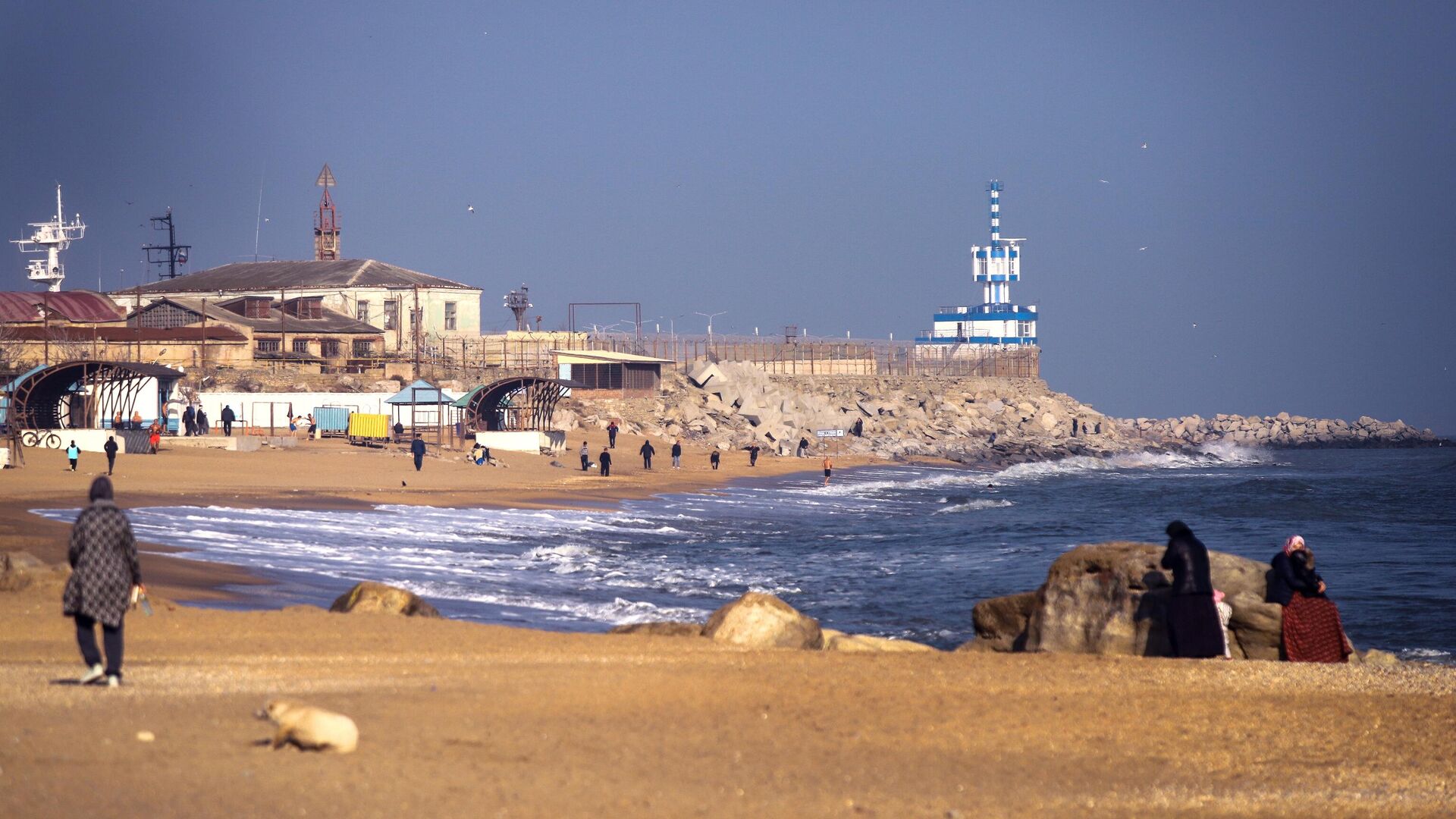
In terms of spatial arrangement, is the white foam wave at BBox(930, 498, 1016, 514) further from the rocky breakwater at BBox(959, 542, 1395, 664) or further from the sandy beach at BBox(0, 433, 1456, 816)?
the sandy beach at BBox(0, 433, 1456, 816)

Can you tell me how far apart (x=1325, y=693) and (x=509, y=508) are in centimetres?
2300

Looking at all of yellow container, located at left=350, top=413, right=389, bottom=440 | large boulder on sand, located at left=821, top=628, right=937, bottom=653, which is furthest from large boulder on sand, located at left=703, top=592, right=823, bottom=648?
yellow container, located at left=350, top=413, right=389, bottom=440

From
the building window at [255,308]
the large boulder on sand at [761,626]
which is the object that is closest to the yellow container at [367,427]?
the building window at [255,308]

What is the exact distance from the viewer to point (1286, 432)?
385 ft

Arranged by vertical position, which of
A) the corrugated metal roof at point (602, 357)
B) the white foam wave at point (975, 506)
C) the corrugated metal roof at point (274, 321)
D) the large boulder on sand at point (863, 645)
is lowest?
the white foam wave at point (975, 506)

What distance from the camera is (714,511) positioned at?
36.6 m

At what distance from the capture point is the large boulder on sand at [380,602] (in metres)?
13.1

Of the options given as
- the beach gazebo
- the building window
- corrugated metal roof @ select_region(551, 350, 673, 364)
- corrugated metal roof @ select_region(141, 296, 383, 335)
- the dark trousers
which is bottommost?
the dark trousers

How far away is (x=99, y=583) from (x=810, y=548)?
65.9 feet

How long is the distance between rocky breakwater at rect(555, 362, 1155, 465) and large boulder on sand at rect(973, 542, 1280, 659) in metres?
46.6

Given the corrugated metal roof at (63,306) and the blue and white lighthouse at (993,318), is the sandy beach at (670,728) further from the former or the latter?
the blue and white lighthouse at (993,318)

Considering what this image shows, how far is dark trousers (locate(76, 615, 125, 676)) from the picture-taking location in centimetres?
825

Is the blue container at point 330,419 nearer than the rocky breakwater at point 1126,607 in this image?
No

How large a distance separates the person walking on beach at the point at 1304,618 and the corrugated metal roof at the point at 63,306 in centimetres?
5192
